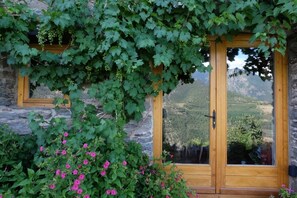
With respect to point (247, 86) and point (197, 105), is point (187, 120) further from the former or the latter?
point (247, 86)

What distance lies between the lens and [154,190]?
9.12ft

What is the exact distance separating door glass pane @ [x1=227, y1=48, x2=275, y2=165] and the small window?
2189 millimetres

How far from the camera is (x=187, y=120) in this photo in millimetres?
3467

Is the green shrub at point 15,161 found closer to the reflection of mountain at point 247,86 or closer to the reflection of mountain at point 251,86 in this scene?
the reflection of mountain at point 247,86

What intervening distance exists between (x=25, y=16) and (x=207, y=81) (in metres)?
2.25

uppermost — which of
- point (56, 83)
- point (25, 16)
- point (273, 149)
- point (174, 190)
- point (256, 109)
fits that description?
point (25, 16)

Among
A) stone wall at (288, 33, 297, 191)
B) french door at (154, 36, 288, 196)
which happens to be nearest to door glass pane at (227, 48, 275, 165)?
french door at (154, 36, 288, 196)

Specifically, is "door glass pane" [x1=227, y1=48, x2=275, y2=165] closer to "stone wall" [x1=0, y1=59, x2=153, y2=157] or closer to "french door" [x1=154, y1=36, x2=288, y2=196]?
"french door" [x1=154, y1=36, x2=288, y2=196]

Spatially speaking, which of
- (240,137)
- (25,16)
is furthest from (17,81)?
(240,137)

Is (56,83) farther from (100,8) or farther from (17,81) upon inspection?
(100,8)

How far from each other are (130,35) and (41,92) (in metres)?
1.46

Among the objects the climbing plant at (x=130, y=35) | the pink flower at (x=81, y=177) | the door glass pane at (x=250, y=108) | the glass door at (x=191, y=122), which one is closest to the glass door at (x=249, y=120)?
the door glass pane at (x=250, y=108)

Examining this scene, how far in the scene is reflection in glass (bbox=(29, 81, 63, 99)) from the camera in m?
3.51

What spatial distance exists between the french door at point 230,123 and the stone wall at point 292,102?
0.24ft
